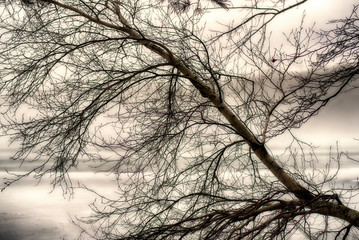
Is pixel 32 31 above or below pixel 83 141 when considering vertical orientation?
above

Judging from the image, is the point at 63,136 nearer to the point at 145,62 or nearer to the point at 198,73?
the point at 145,62

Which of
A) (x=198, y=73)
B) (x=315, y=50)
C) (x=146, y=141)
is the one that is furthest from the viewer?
(x=198, y=73)

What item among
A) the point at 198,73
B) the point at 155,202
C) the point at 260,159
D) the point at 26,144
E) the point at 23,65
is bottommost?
the point at 155,202

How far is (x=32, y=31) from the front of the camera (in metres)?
6.09

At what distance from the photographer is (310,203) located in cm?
535

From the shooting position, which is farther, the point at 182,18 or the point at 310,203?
the point at 182,18

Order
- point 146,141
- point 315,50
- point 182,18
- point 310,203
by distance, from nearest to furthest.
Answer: point 315,50
point 310,203
point 146,141
point 182,18

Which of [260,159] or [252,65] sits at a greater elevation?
[252,65]

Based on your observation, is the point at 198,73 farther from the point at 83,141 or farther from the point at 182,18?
the point at 83,141

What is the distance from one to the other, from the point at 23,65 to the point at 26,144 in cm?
126

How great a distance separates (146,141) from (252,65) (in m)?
2.18

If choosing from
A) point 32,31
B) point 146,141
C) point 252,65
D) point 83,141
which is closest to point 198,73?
point 252,65

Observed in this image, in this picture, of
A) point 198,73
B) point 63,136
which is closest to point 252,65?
point 198,73

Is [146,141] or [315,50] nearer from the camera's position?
[315,50]
